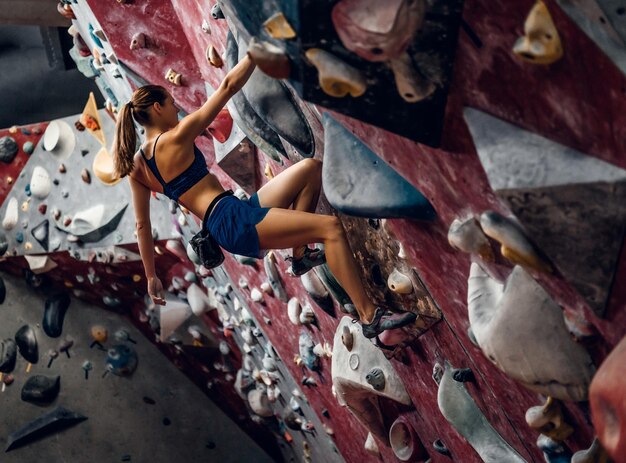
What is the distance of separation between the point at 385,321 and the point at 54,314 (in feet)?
15.1

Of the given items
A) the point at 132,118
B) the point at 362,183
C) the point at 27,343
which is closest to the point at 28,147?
the point at 27,343

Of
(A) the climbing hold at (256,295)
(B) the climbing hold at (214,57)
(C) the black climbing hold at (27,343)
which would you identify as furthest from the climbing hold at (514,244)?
(C) the black climbing hold at (27,343)

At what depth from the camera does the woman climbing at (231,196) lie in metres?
3.09


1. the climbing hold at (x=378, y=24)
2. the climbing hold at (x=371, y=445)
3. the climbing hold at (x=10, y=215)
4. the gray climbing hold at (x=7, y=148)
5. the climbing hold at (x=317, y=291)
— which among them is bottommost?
the climbing hold at (x=10, y=215)

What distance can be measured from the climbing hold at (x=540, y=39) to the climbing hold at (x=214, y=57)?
6.42 ft

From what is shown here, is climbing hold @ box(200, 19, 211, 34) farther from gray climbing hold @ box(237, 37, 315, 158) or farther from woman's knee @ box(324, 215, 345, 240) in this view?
woman's knee @ box(324, 215, 345, 240)

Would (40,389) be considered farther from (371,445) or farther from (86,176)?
(371,445)

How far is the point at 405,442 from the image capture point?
4027 mm

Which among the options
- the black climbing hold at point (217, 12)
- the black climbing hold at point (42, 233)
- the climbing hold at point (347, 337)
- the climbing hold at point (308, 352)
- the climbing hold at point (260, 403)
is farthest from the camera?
the black climbing hold at point (42, 233)

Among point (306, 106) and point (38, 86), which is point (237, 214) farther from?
point (38, 86)

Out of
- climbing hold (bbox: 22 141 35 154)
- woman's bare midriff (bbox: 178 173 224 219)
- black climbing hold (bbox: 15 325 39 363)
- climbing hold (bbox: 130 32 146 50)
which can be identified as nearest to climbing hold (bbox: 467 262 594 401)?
woman's bare midriff (bbox: 178 173 224 219)

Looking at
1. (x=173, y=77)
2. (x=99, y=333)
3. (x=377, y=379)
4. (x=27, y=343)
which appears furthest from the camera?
(x=99, y=333)

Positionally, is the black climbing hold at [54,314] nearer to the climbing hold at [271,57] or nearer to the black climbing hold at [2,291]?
the black climbing hold at [2,291]

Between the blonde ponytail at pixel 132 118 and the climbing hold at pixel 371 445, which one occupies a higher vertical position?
the blonde ponytail at pixel 132 118
